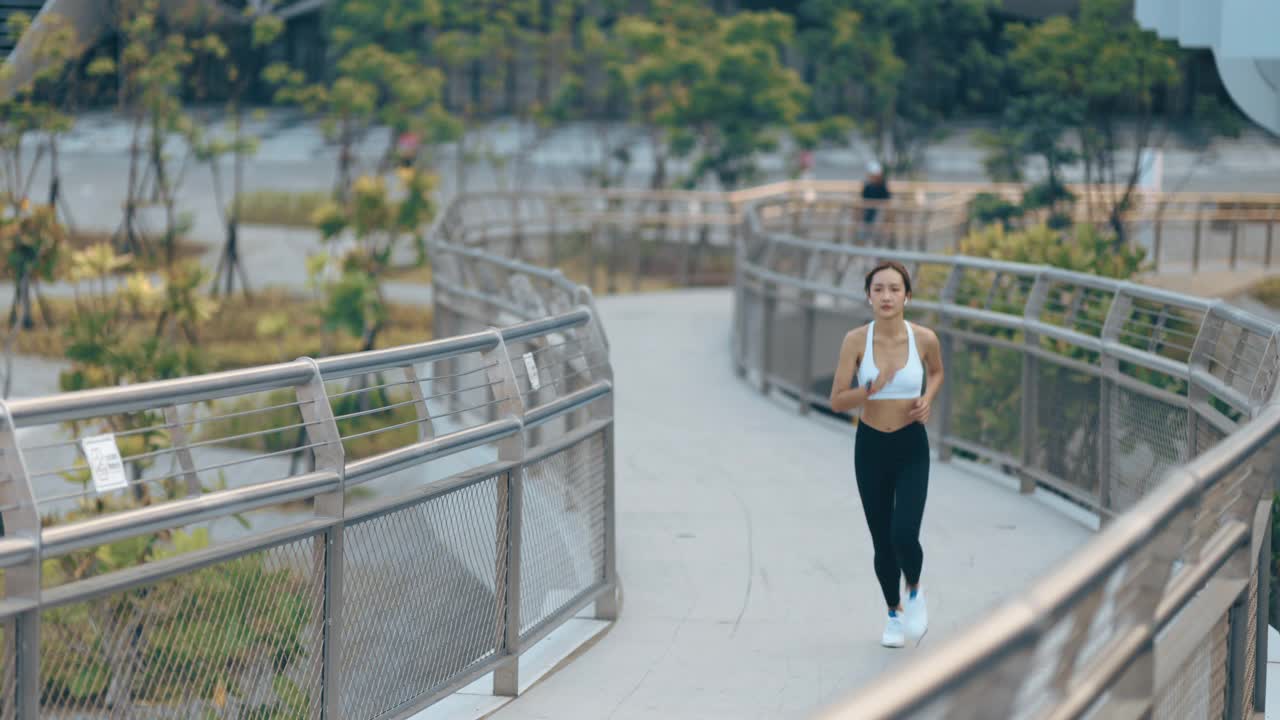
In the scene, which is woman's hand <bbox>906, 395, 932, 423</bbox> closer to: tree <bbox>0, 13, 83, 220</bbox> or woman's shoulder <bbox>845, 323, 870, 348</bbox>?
woman's shoulder <bbox>845, 323, 870, 348</bbox>

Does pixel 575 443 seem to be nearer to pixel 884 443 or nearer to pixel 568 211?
pixel 884 443

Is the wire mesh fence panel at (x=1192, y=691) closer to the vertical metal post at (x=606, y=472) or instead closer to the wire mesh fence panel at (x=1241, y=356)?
the wire mesh fence panel at (x=1241, y=356)

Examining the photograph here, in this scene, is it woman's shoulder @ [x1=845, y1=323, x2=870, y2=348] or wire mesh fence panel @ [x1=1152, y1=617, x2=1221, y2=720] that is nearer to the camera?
wire mesh fence panel @ [x1=1152, y1=617, x2=1221, y2=720]

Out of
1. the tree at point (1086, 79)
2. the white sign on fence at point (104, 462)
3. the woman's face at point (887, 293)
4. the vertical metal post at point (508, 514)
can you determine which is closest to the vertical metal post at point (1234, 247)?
the tree at point (1086, 79)

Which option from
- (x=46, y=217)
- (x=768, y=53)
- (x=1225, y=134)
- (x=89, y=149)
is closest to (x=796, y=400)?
(x=46, y=217)

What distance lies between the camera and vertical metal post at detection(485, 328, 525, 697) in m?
6.24

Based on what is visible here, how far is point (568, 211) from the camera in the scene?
25281 millimetres

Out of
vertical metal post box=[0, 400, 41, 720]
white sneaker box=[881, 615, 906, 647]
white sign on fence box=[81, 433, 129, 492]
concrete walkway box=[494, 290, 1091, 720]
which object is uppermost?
white sign on fence box=[81, 433, 129, 492]

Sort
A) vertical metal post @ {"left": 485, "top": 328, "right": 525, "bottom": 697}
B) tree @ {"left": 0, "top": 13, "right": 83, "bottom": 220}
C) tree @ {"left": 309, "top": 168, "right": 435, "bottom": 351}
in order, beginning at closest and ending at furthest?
1. vertical metal post @ {"left": 485, "top": 328, "right": 525, "bottom": 697}
2. tree @ {"left": 309, "top": 168, "right": 435, "bottom": 351}
3. tree @ {"left": 0, "top": 13, "right": 83, "bottom": 220}

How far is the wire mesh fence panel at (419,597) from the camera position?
5.38 m

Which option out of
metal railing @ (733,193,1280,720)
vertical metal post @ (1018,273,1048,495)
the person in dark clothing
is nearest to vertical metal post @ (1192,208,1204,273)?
the person in dark clothing

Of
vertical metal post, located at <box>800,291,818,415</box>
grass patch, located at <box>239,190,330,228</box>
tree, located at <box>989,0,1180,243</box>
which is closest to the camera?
vertical metal post, located at <box>800,291,818,415</box>

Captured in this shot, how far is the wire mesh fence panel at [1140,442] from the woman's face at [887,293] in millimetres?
1925

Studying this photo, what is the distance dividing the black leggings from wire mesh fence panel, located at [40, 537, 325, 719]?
2497 mm
